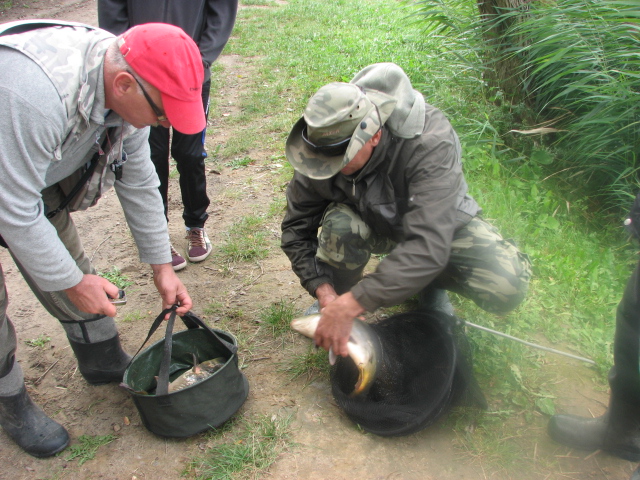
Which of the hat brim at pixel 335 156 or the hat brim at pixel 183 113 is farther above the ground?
the hat brim at pixel 183 113

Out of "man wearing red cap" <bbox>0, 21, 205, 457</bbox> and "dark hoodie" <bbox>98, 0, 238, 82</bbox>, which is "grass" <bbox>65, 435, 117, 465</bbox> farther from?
"dark hoodie" <bbox>98, 0, 238, 82</bbox>

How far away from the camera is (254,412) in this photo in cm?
244

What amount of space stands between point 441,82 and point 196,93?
3.71 meters

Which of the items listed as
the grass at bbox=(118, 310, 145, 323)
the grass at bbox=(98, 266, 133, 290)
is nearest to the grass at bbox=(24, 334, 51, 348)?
the grass at bbox=(118, 310, 145, 323)

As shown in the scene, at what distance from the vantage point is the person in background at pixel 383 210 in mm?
2049

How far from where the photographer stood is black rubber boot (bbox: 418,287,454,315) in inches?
106

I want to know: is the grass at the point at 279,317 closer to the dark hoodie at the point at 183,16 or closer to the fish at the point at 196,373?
the fish at the point at 196,373

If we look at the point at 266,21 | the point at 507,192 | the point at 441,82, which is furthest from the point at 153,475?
the point at 266,21

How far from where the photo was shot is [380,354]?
230cm

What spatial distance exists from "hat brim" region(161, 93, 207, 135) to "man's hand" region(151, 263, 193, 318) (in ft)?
2.49

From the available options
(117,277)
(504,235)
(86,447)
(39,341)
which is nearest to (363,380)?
(86,447)

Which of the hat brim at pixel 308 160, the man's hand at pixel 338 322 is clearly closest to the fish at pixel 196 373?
the man's hand at pixel 338 322

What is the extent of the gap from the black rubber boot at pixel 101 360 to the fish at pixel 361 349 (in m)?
0.93

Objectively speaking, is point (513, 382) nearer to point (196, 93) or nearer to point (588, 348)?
point (588, 348)
